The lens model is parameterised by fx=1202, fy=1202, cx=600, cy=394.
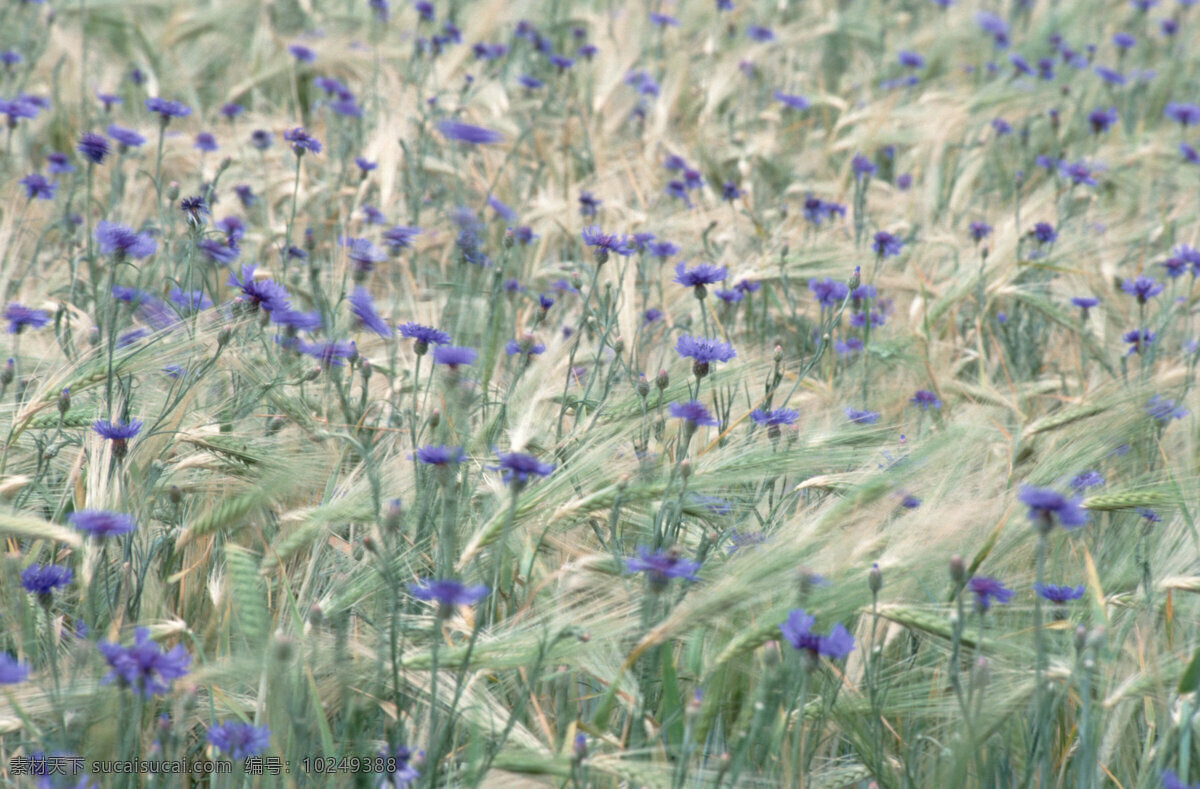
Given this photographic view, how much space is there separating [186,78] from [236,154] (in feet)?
2.24

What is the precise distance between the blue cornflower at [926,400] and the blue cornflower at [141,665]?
1.41 metres

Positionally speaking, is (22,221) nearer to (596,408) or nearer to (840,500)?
(596,408)

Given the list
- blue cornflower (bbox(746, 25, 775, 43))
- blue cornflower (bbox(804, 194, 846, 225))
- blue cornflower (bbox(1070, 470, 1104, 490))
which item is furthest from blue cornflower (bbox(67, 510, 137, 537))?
blue cornflower (bbox(746, 25, 775, 43))

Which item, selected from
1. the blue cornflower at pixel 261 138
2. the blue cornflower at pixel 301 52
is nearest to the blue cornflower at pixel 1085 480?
the blue cornflower at pixel 261 138

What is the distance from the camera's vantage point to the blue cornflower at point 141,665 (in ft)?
3.78

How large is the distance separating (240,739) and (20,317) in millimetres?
1074

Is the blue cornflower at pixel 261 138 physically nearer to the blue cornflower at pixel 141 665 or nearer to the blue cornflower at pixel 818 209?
the blue cornflower at pixel 818 209

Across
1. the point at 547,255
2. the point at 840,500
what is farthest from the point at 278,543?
the point at 547,255

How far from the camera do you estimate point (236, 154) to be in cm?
322

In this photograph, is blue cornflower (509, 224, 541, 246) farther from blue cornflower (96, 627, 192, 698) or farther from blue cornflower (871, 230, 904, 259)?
blue cornflower (96, 627, 192, 698)

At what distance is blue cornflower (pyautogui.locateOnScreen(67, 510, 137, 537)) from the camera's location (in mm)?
1281

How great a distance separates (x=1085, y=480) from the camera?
178 centimetres

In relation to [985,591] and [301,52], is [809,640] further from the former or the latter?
[301,52]

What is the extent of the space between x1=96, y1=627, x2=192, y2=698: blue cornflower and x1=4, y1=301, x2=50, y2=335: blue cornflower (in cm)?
97
